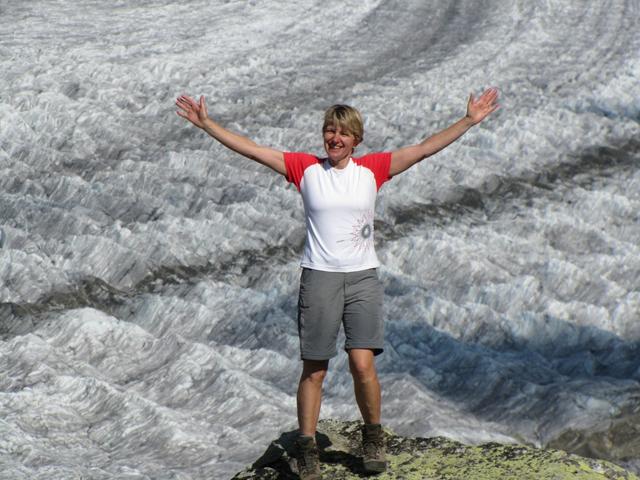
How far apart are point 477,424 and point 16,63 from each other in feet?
24.3

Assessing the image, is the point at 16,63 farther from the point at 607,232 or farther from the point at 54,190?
the point at 607,232

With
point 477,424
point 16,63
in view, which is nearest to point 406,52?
point 16,63

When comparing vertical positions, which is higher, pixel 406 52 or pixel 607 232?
pixel 406 52

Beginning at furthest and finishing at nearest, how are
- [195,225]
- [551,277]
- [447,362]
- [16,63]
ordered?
[16,63], [195,225], [551,277], [447,362]

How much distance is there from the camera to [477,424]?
607 cm

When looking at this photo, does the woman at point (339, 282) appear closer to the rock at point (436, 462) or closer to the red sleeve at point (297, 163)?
the red sleeve at point (297, 163)

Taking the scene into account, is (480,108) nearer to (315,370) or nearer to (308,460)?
(315,370)

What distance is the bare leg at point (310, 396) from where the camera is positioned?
15.0 ft

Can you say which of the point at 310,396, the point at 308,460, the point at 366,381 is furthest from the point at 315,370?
the point at 308,460

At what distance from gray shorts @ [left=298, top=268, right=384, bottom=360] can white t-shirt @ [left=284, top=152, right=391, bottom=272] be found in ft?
0.17

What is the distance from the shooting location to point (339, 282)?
4539 mm

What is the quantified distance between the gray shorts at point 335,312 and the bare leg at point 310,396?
0.08 meters

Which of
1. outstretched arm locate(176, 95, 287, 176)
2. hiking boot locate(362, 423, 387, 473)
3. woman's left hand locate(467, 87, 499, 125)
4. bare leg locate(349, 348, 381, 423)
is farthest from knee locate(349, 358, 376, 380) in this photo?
woman's left hand locate(467, 87, 499, 125)

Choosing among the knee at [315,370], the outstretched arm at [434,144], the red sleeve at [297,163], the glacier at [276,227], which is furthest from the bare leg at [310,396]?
the glacier at [276,227]
